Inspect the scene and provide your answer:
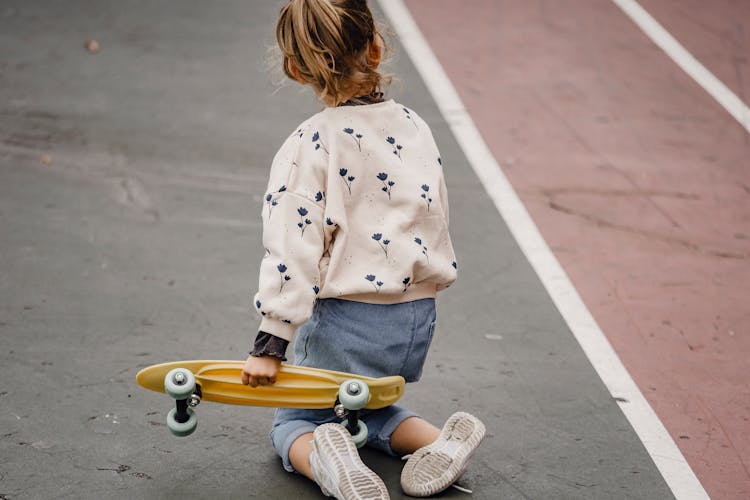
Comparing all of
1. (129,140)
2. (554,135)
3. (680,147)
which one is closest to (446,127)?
(554,135)

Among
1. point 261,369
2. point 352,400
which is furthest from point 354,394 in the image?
point 261,369

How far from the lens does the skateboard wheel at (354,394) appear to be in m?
3.44

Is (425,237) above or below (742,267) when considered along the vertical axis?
above

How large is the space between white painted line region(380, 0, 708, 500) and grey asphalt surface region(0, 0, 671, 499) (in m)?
0.06

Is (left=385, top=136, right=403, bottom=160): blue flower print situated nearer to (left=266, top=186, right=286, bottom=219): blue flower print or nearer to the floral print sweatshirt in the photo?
the floral print sweatshirt

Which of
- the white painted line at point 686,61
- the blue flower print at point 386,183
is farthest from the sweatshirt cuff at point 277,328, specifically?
the white painted line at point 686,61

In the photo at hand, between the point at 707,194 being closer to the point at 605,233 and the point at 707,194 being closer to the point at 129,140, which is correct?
the point at 605,233

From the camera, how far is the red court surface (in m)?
4.73

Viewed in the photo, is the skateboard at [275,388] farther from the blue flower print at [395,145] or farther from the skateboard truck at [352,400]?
the blue flower print at [395,145]

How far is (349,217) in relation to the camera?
11.6 feet

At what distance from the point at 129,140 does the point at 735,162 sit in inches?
159

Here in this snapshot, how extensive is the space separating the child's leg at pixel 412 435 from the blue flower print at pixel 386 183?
2.78 feet

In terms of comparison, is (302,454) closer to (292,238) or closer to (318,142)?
(292,238)

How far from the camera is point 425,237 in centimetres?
364
